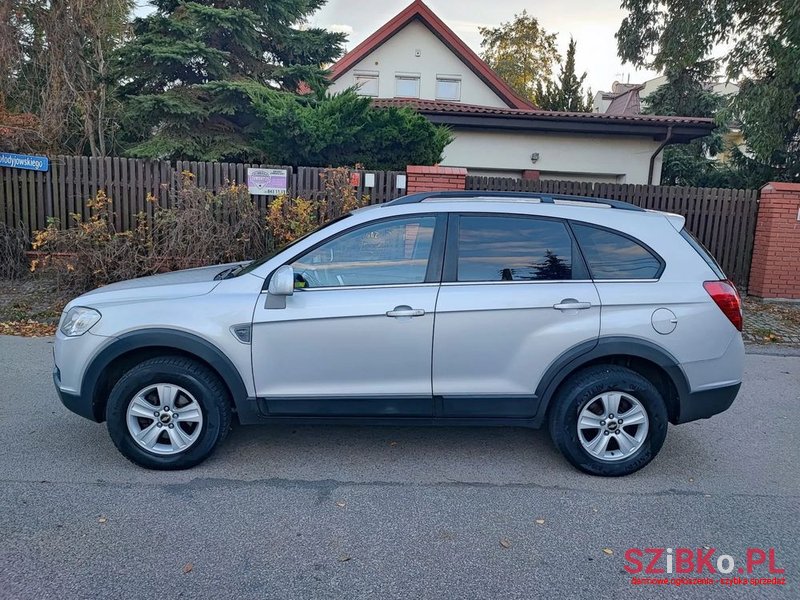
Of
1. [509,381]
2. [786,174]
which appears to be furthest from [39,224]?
[786,174]

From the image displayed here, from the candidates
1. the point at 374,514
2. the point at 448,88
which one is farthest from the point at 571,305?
the point at 448,88

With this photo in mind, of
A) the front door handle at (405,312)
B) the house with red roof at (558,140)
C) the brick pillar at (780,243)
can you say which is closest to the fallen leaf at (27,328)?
the front door handle at (405,312)

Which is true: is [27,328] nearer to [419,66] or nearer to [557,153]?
[557,153]

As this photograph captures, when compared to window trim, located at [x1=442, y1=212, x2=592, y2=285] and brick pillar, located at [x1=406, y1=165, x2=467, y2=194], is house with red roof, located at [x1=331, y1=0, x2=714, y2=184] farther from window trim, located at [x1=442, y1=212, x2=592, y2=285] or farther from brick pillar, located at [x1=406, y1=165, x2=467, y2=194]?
window trim, located at [x1=442, y1=212, x2=592, y2=285]

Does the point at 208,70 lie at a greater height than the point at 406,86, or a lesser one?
lesser

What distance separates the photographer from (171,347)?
3.86 metres

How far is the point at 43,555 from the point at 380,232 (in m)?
2.54

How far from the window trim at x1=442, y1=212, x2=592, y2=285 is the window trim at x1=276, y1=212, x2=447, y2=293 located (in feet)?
0.13

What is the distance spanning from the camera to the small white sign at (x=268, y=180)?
953cm

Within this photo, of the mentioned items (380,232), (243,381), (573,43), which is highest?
(573,43)

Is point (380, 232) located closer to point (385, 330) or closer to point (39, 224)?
point (385, 330)

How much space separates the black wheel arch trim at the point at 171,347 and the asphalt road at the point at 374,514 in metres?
0.57

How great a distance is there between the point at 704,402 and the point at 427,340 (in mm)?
1839

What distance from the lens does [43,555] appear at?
3.00 meters
